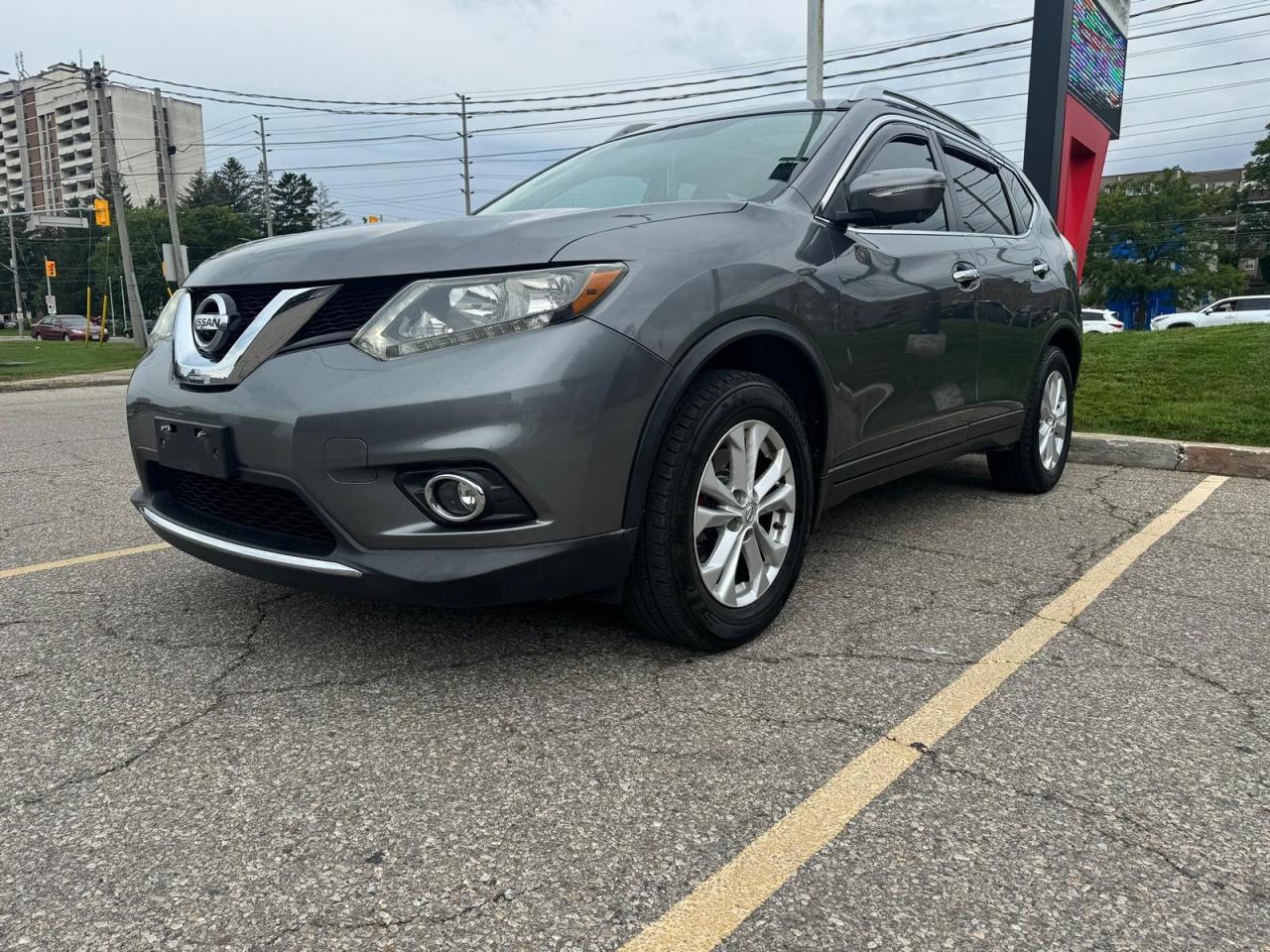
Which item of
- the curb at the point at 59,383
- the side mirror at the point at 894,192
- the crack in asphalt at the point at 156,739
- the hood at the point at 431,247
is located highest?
the side mirror at the point at 894,192

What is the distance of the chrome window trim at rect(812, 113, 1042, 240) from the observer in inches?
127

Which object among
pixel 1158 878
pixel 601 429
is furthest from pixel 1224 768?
pixel 601 429

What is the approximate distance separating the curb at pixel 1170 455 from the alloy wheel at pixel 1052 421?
945mm

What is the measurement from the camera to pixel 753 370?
2945 millimetres

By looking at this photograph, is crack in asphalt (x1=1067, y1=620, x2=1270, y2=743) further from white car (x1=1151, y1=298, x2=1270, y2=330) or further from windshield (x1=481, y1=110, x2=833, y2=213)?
white car (x1=1151, y1=298, x2=1270, y2=330)

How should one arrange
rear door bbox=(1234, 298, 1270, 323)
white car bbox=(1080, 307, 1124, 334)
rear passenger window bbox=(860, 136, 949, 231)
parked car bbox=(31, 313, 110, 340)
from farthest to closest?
parked car bbox=(31, 313, 110, 340)
white car bbox=(1080, 307, 1124, 334)
rear door bbox=(1234, 298, 1270, 323)
rear passenger window bbox=(860, 136, 949, 231)

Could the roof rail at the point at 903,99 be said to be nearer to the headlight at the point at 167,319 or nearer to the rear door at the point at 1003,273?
the rear door at the point at 1003,273

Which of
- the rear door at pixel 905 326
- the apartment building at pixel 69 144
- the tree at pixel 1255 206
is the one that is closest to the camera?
the rear door at pixel 905 326

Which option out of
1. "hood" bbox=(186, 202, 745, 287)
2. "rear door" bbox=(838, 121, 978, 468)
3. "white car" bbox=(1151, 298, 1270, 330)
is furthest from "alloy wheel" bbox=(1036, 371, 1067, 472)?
"white car" bbox=(1151, 298, 1270, 330)

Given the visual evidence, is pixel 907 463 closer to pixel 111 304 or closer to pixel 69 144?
pixel 111 304

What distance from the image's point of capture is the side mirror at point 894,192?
300 cm

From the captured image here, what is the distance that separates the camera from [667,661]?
2736 mm

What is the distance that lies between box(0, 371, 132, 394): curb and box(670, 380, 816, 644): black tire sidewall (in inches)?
585

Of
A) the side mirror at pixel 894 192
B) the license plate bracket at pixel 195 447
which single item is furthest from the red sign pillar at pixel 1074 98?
the license plate bracket at pixel 195 447
